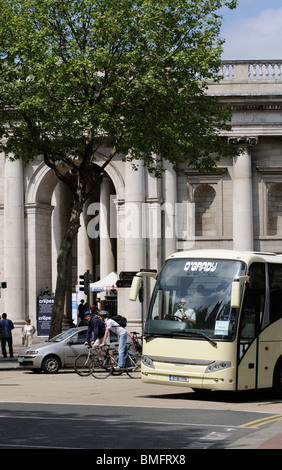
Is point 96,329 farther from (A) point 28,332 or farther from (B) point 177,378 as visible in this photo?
(A) point 28,332

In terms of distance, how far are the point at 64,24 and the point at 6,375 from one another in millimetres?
10733

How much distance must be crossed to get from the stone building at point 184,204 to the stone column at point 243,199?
0.14ft

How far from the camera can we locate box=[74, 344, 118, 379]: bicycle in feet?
85.8

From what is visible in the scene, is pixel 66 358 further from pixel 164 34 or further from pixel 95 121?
pixel 164 34

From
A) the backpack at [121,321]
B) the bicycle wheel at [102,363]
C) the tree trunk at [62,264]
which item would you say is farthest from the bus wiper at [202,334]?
the tree trunk at [62,264]

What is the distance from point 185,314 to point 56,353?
10.6 m

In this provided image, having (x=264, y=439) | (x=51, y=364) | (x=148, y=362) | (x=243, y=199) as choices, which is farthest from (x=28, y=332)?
(x=264, y=439)

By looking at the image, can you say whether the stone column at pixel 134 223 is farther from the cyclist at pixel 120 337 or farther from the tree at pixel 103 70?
the cyclist at pixel 120 337

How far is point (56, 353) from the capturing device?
2925 cm

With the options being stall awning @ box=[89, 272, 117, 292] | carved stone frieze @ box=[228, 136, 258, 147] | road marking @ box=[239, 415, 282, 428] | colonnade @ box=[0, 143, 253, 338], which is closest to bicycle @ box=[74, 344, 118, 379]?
road marking @ box=[239, 415, 282, 428]

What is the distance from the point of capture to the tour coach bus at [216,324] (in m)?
18.9

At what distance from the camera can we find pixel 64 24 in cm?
3089
